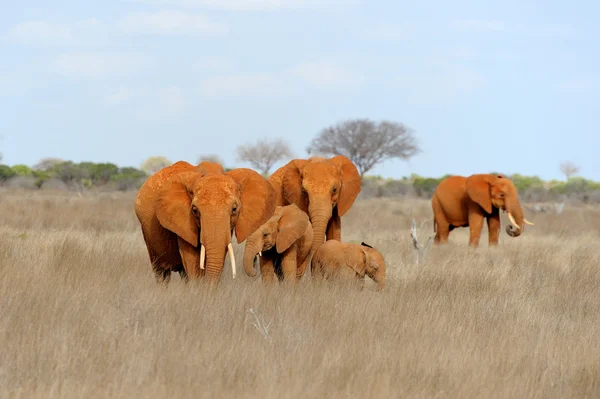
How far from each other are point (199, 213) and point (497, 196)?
10736mm

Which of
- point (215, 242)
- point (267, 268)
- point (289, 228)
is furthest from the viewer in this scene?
point (267, 268)

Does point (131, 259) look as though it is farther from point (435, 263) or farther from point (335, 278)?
point (435, 263)

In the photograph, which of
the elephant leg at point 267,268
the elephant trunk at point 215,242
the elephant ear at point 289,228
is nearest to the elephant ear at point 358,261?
the elephant ear at point 289,228

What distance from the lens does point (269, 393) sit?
5.23 meters

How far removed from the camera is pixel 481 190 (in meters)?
18.0

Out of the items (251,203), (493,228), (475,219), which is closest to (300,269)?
(251,203)

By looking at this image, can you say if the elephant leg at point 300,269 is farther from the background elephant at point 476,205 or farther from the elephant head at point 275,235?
the background elephant at point 476,205

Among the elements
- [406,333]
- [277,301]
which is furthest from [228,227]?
[406,333]

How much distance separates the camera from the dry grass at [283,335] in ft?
18.4

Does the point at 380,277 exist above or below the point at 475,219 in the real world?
below

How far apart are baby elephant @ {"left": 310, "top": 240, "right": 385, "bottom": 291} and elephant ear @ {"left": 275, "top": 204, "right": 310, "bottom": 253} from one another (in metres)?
0.66

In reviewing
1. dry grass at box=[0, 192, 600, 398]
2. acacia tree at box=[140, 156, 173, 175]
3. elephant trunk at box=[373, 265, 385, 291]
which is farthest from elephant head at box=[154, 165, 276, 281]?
acacia tree at box=[140, 156, 173, 175]

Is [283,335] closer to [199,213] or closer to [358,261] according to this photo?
[199,213]

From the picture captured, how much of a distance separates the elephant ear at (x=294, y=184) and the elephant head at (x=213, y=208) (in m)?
2.57
